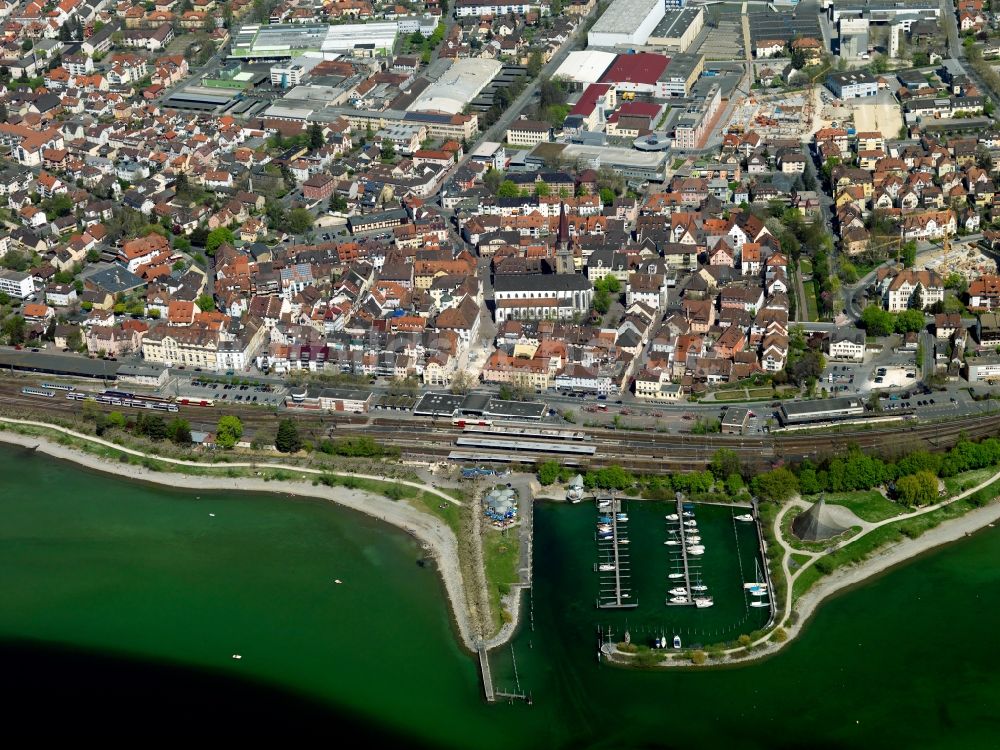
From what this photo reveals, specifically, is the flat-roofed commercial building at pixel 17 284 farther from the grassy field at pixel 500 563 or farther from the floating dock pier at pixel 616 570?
the floating dock pier at pixel 616 570

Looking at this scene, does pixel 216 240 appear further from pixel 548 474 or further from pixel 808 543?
pixel 808 543

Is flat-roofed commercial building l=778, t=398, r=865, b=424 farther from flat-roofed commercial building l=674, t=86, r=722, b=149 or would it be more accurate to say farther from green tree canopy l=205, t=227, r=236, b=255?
green tree canopy l=205, t=227, r=236, b=255

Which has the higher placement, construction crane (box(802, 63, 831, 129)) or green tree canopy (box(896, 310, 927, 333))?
construction crane (box(802, 63, 831, 129))

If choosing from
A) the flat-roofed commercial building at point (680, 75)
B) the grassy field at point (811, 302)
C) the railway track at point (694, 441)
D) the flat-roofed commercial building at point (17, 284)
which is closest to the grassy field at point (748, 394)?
the railway track at point (694, 441)

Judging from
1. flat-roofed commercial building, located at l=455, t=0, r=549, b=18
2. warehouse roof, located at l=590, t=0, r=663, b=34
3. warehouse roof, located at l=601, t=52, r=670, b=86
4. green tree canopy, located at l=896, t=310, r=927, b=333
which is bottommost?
green tree canopy, located at l=896, t=310, r=927, b=333

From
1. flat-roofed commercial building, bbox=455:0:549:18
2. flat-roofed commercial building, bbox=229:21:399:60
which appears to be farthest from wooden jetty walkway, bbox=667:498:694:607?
flat-roofed commercial building, bbox=455:0:549:18

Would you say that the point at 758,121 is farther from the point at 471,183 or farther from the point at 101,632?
the point at 101,632

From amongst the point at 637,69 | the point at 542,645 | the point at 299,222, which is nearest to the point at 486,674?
the point at 542,645
